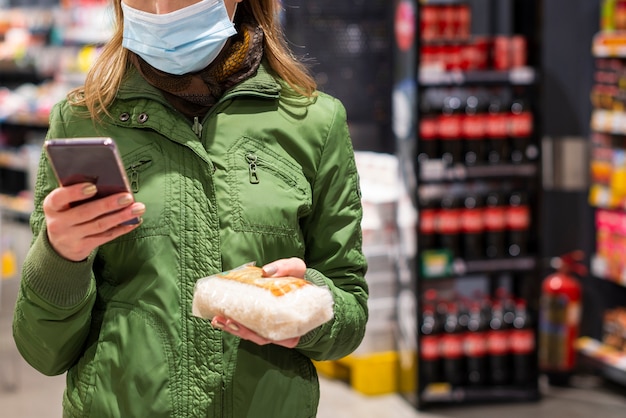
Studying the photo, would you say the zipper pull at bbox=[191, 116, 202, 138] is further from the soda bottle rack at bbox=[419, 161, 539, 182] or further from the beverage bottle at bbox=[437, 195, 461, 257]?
the beverage bottle at bbox=[437, 195, 461, 257]

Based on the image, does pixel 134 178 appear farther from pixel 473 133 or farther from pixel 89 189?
pixel 473 133

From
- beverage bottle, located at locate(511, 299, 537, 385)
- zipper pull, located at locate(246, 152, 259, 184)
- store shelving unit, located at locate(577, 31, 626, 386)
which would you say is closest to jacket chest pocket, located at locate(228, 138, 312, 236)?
zipper pull, located at locate(246, 152, 259, 184)

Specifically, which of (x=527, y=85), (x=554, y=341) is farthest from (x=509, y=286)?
(x=527, y=85)

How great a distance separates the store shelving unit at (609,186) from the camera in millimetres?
5352

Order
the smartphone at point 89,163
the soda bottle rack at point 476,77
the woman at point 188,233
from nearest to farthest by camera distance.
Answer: the smartphone at point 89,163
the woman at point 188,233
the soda bottle rack at point 476,77

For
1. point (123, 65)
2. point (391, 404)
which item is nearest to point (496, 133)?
point (391, 404)

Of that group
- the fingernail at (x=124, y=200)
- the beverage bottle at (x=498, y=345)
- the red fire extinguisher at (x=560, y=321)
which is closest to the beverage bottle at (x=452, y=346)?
the beverage bottle at (x=498, y=345)

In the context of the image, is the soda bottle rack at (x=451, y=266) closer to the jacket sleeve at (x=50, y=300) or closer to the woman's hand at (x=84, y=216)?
the jacket sleeve at (x=50, y=300)

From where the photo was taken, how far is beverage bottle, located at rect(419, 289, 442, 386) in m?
5.20

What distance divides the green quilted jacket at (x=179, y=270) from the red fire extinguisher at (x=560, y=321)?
4044mm

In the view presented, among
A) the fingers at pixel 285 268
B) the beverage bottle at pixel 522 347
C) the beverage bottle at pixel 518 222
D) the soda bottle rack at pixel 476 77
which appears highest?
the fingers at pixel 285 268

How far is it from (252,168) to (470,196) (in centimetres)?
378

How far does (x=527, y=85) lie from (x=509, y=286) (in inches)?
52.3

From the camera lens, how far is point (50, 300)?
1505 mm
